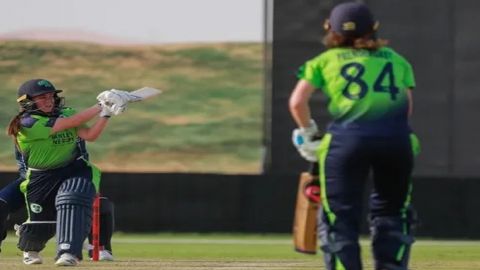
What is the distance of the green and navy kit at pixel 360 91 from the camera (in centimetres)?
823

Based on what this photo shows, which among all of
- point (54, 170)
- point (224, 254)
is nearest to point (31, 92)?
point (54, 170)

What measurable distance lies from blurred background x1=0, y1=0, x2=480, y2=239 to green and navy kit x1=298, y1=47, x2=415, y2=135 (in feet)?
34.6

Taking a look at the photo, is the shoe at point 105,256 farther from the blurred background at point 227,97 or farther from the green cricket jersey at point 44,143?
the blurred background at point 227,97

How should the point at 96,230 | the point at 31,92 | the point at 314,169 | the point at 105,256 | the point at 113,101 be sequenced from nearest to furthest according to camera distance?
the point at 314,169, the point at 113,101, the point at 31,92, the point at 96,230, the point at 105,256

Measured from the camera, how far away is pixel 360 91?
8.24 meters

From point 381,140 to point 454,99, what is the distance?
11502 millimetres

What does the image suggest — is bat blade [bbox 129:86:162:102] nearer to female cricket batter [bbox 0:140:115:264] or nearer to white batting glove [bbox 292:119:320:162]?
female cricket batter [bbox 0:140:115:264]

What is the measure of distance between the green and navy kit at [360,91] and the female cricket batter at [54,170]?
3.26 meters

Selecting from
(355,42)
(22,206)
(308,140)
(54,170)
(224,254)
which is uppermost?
(355,42)

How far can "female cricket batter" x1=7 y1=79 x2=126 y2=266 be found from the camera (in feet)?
37.4

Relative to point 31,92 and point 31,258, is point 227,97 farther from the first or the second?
point 31,92

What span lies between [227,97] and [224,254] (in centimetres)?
846

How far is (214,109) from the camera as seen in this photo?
23312 mm

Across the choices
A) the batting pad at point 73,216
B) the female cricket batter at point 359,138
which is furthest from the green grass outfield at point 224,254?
the female cricket batter at point 359,138
